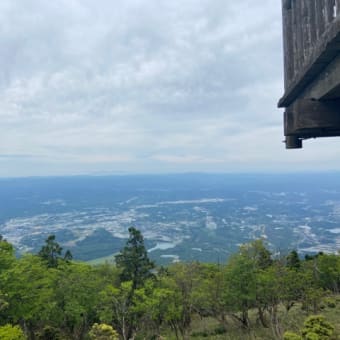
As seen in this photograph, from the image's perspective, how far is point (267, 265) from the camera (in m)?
22.5

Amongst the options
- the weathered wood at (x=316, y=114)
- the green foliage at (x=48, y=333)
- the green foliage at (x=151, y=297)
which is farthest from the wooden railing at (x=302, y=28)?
the green foliage at (x=48, y=333)

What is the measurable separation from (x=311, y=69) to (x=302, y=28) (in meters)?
0.56

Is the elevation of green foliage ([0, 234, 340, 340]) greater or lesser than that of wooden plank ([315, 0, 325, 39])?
lesser

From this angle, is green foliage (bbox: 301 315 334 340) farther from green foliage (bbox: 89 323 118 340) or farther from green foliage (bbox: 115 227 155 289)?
green foliage (bbox: 115 227 155 289)

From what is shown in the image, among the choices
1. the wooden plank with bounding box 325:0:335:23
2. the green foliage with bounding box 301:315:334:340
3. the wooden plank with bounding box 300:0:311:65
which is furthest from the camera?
the green foliage with bounding box 301:315:334:340

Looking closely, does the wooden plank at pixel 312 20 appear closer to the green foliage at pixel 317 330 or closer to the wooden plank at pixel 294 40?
the wooden plank at pixel 294 40

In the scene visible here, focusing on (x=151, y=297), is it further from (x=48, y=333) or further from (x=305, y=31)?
(x=305, y=31)

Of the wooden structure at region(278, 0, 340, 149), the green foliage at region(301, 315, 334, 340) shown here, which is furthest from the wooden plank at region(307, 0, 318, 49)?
the green foliage at region(301, 315, 334, 340)

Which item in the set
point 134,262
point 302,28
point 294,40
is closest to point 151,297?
point 134,262

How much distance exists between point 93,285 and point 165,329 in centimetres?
734

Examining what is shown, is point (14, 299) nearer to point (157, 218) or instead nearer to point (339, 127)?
point (339, 127)

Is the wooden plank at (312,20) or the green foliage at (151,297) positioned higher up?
the wooden plank at (312,20)

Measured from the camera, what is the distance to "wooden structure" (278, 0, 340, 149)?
2.20 metres

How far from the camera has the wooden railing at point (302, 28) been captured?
2.23 metres
